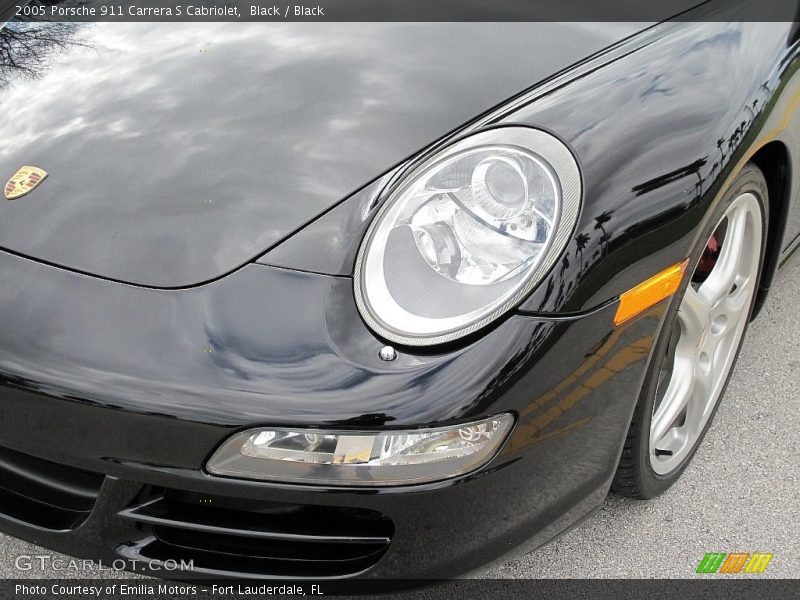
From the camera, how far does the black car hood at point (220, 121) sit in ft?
4.95

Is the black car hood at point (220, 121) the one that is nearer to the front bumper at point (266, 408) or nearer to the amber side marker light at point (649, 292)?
the front bumper at point (266, 408)

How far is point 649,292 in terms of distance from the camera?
153cm

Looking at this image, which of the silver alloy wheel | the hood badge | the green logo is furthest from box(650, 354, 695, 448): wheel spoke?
the hood badge

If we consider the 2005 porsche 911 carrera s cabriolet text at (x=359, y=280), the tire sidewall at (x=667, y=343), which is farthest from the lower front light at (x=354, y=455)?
the tire sidewall at (x=667, y=343)

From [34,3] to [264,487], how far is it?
1497mm

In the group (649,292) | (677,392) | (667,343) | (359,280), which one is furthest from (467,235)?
(677,392)

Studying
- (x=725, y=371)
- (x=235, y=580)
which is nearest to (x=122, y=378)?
(x=235, y=580)

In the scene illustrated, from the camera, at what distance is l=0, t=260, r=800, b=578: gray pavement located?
1.89m

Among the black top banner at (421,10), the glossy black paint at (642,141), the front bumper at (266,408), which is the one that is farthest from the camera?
the black top banner at (421,10)

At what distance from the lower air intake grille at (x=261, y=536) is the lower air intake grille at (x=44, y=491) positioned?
109 millimetres

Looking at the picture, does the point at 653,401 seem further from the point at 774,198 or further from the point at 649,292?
the point at 774,198

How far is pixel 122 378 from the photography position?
1.35 meters

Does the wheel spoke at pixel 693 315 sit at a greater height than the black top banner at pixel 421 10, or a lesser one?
lesser

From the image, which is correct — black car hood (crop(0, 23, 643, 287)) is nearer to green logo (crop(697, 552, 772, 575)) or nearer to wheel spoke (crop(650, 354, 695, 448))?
wheel spoke (crop(650, 354, 695, 448))
